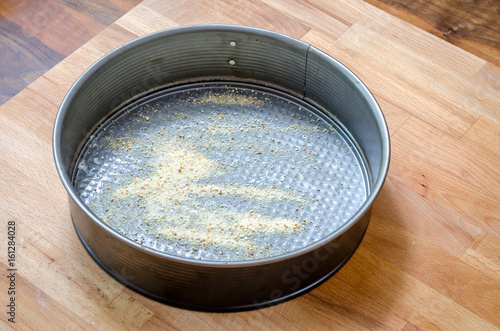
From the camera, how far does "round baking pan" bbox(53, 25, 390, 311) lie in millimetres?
758

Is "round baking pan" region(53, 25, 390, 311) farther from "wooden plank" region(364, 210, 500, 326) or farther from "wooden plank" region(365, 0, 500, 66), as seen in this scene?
"wooden plank" region(365, 0, 500, 66)

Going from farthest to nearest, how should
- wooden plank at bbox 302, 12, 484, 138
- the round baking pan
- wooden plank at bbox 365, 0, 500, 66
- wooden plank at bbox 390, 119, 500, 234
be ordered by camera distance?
wooden plank at bbox 365, 0, 500, 66 < wooden plank at bbox 302, 12, 484, 138 < wooden plank at bbox 390, 119, 500, 234 < the round baking pan

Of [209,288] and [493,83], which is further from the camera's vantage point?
[493,83]

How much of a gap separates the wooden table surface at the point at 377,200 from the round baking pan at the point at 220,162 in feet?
0.11

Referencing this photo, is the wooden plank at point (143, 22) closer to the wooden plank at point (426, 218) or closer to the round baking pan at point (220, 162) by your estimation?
the round baking pan at point (220, 162)

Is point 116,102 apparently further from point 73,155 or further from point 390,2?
point 390,2

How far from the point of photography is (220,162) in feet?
2.98

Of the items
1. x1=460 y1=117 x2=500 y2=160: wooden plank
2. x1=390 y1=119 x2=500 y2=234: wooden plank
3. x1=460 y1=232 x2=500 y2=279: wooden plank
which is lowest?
x1=460 y1=232 x2=500 y2=279: wooden plank

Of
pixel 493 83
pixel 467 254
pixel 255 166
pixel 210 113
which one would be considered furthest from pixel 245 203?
pixel 493 83

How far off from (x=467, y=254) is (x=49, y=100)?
0.63m

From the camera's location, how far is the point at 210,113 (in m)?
0.97

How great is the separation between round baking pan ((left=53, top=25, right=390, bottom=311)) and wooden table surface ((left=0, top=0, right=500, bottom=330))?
34 millimetres

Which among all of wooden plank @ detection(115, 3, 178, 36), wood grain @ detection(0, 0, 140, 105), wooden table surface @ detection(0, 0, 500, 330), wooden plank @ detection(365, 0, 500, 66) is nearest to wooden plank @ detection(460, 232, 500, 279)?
wooden table surface @ detection(0, 0, 500, 330)

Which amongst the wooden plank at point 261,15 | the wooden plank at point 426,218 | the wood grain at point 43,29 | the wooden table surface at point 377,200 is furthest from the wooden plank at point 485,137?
the wood grain at point 43,29
